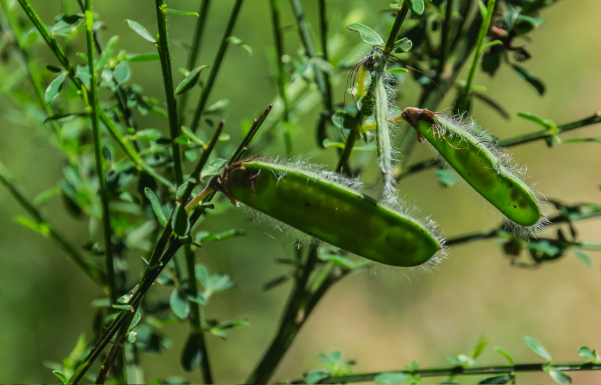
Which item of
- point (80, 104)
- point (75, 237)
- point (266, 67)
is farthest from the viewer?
point (266, 67)

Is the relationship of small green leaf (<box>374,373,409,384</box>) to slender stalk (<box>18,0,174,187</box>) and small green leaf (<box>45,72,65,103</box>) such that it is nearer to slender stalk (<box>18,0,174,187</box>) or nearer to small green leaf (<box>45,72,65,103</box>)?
slender stalk (<box>18,0,174,187</box>)

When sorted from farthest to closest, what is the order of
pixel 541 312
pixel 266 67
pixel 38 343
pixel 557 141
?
pixel 541 312 → pixel 266 67 → pixel 38 343 → pixel 557 141

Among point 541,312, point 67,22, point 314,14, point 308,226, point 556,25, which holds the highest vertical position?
point 556,25

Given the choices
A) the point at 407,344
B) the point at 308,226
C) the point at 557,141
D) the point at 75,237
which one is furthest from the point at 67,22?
the point at 407,344

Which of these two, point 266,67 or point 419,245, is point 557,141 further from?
point 266,67

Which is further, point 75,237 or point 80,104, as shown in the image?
point 75,237

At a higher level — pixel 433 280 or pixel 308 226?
pixel 433 280

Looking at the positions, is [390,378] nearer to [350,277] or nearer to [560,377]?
[560,377]

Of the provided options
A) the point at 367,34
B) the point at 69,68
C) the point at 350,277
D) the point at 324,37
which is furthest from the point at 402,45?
the point at 350,277
